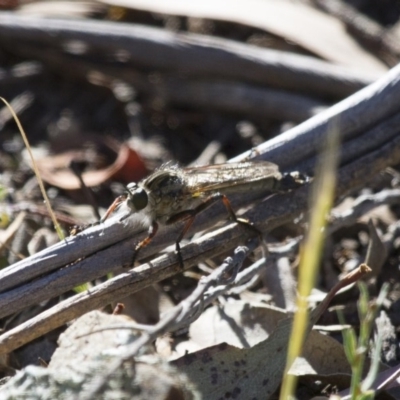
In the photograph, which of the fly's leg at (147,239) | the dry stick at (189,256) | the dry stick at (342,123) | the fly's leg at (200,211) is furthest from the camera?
the dry stick at (342,123)

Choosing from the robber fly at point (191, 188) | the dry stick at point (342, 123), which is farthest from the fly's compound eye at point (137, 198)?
the dry stick at point (342, 123)

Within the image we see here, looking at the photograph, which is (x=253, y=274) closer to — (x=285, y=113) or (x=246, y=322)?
(x=246, y=322)

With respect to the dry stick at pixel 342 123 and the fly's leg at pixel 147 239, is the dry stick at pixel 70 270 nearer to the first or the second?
the fly's leg at pixel 147 239

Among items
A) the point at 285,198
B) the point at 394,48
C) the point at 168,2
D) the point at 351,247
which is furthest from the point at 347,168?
the point at 168,2

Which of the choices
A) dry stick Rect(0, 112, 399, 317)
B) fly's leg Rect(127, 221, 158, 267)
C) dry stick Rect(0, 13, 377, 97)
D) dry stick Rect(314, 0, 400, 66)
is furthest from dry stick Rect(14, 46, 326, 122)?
dry stick Rect(0, 112, 399, 317)

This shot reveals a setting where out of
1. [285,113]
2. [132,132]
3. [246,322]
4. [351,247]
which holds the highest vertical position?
[132,132]

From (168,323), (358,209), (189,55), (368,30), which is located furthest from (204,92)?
(168,323)

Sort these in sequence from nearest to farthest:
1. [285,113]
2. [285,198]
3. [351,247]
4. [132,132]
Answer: [285,198], [351,247], [285,113], [132,132]
